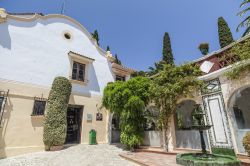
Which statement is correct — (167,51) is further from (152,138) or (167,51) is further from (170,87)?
(152,138)

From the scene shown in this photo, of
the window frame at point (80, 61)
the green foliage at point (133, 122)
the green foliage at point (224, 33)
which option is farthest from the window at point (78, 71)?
the green foliage at point (224, 33)

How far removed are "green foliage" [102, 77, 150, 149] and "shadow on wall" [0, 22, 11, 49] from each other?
681cm

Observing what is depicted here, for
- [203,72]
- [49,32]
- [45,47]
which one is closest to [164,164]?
[203,72]

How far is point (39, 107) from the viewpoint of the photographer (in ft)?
32.2

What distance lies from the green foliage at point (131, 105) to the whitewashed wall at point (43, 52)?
11.2 feet

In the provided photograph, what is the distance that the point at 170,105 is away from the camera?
9258mm

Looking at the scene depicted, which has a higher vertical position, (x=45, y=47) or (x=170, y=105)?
(x=45, y=47)

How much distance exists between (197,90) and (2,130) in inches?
412

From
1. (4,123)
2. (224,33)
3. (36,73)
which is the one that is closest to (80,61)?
(36,73)

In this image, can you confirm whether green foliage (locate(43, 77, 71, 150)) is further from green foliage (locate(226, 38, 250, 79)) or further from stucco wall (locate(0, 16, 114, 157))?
green foliage (locate(226, 38, 250, 79))

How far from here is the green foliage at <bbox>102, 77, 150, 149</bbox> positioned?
956 cm

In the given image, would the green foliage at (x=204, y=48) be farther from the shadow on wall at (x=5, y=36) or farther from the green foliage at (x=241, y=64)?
the shadow on wall at (x=5, y=36)

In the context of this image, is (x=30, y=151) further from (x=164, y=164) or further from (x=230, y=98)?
(x=230, y=98)

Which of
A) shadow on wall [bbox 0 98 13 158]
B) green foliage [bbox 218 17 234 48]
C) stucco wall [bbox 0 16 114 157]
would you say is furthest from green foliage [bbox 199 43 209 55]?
shadow on wall [bbox 0 98 13 158]
